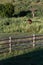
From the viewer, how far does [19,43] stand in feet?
65.6

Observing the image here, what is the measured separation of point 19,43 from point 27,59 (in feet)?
10.5

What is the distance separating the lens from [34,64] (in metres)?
15.5

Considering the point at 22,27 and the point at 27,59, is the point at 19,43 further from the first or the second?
the point at 22,27

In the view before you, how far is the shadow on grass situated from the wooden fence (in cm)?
116

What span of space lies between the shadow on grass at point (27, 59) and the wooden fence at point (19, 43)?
1.16 metres

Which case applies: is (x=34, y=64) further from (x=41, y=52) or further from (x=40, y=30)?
(x=40, y=30)

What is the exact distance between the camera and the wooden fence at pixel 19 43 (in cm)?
1872

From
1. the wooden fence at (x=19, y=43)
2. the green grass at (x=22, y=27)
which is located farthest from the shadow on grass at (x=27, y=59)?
the green grass at (x=22, y=27)

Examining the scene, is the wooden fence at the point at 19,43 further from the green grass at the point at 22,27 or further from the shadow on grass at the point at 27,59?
the green grass at the point at 22,27

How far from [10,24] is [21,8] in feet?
73.5

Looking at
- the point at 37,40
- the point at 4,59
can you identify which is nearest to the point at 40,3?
the point at 37,40

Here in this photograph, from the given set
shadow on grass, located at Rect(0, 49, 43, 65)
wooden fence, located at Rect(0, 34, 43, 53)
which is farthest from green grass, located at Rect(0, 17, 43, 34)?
shadow on grass, located at Rect(0, 49, 43, 65)

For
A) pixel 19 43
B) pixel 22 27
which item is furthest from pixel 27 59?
pixel 22 27

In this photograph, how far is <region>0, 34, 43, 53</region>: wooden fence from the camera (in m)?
18.7
